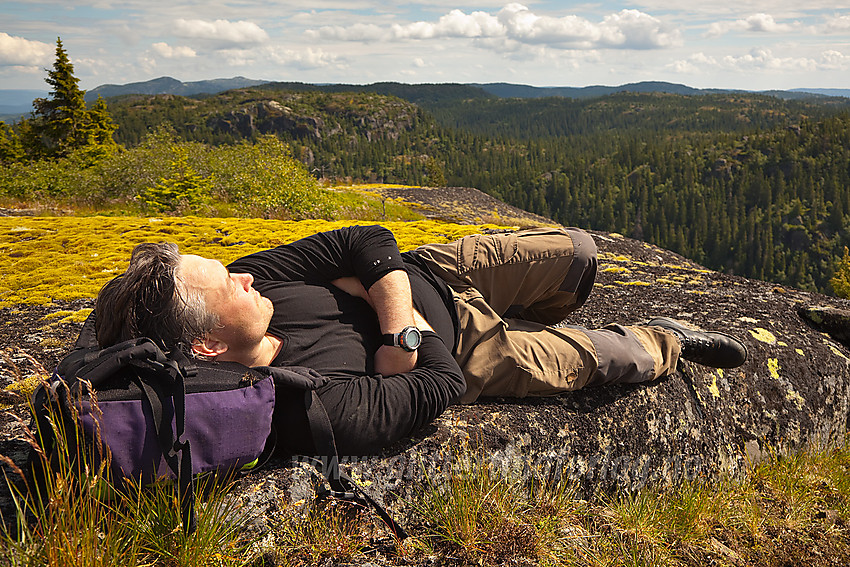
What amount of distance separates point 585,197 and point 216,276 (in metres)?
166

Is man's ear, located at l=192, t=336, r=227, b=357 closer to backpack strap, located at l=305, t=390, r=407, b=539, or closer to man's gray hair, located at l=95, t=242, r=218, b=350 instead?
man's gray hair, located at l=95, t=242, r=218, b=350

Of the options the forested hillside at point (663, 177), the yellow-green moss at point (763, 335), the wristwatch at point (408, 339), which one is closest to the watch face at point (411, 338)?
the wristwatch at point (408, 339)

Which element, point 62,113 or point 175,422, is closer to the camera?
point 175,422

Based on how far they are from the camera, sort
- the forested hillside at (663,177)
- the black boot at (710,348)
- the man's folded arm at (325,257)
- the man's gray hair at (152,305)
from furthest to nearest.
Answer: the forested hillside at (663,177) → the black boot at (710,348) → the man's folded arm at (325,257) → the man's gray hair at (152,305)

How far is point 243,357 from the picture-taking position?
2510 mm

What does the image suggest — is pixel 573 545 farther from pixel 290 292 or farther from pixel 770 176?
pixel 770 176

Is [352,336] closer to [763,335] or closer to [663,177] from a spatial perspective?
[763,335]

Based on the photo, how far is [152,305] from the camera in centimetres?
221

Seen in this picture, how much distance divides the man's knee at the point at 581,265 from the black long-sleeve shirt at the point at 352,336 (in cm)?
88

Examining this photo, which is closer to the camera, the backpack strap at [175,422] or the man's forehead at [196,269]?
the backpack strap at [175,422]

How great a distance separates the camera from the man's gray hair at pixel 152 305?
2.20 meters

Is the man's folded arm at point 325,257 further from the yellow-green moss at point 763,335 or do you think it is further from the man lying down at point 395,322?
the yellow-green moss at point 763,335

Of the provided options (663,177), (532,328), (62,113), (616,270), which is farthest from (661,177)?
(532,328)

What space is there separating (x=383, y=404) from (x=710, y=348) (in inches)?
107
